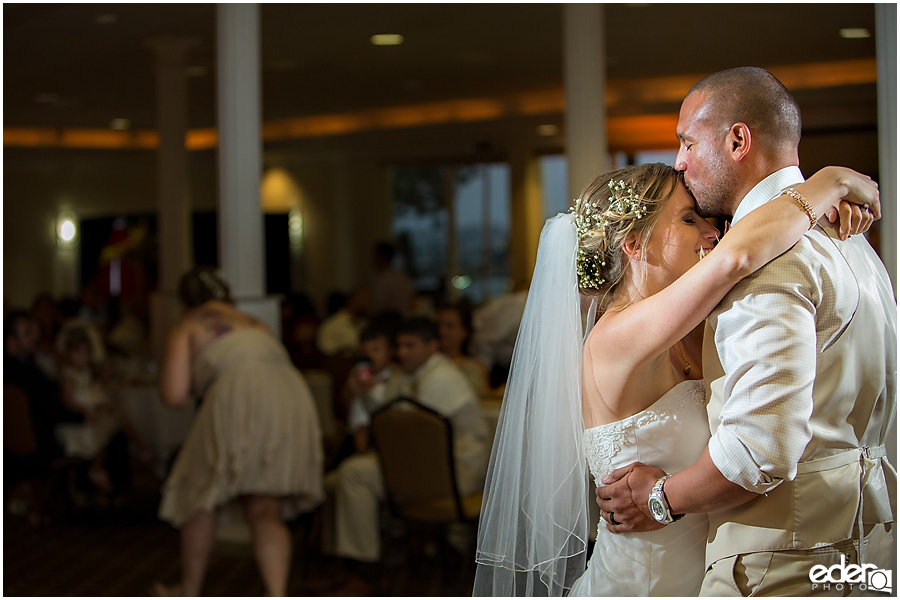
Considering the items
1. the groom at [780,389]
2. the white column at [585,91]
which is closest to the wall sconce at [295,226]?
the white column at [585,91]

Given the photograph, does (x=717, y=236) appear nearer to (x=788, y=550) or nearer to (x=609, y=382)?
(x=609, y=382)

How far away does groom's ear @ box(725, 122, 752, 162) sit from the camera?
1.54 m

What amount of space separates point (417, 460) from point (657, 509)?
8.23 feet

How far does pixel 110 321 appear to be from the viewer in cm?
1048

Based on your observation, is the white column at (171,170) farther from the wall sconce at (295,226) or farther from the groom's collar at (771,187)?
the wall sconce at (295,226)

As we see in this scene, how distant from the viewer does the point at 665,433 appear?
1.76m

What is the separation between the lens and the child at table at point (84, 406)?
5.83 meters

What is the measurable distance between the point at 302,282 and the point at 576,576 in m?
12.1

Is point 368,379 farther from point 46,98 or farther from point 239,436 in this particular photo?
point 46,98

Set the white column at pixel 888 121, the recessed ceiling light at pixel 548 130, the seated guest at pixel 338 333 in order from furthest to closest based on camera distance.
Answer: the recessed ceiling light at pixel 548 130 < the seated guest at pixel 338 333 < the white column at pixel 888 121

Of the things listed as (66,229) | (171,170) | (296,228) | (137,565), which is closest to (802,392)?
(137,565)

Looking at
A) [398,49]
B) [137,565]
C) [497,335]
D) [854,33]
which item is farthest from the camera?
[398,49]

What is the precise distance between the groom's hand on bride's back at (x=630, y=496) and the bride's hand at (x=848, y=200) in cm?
54

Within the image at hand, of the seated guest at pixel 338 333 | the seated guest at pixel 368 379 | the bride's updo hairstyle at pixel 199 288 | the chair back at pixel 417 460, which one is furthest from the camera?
the seated guest at pixel 338 333
